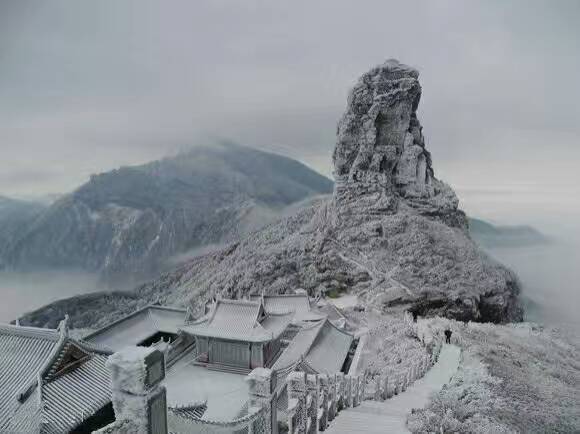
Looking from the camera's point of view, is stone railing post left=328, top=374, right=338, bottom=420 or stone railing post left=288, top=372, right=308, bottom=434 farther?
stone railing post left=328, top=374, right=338, bottom=420

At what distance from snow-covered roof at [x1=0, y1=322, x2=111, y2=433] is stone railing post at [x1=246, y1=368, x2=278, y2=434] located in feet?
17.4

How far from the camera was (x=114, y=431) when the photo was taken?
13.6 ft

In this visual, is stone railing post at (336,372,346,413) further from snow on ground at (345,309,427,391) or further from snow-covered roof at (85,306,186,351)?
snow-covered roof at (85,306,186,351)

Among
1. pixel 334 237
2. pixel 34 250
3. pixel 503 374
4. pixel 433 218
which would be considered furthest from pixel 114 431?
pixel 34 250

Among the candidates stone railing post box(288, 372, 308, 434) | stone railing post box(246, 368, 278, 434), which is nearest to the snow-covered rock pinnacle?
stone railing post box(288, 372, 308, 434)

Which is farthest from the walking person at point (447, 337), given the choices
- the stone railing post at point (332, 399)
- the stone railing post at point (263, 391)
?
the stone railing post at point (263, 391)

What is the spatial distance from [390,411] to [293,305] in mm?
13968

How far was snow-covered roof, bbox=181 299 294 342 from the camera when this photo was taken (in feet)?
57.9

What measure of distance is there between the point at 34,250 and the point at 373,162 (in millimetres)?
37996

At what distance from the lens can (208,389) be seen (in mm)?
16141

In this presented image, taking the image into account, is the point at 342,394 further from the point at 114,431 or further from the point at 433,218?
the point at 433,218

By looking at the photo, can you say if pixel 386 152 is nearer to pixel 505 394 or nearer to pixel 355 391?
pixel 505 394

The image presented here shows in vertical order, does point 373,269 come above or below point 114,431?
below

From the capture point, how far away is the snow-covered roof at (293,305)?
72.6 feet
